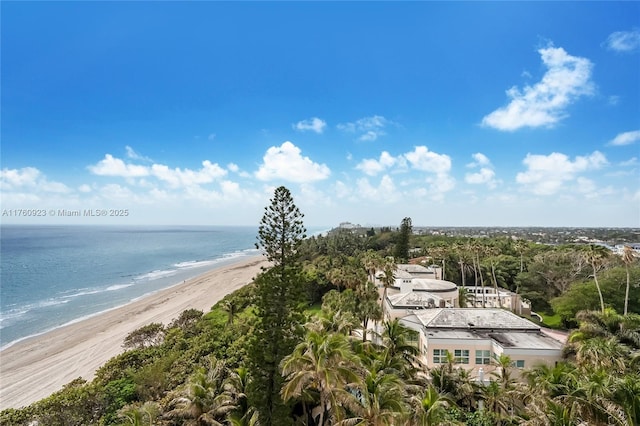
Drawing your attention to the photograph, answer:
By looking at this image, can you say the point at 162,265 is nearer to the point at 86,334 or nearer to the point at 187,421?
the point at 86,334

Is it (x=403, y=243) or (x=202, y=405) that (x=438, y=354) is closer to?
(x=202, y=405)

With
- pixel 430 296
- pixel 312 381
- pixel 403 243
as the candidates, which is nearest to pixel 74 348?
pixel 312 381

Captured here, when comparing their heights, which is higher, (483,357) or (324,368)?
(324,368)

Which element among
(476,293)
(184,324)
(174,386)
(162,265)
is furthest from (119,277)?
(476,293)

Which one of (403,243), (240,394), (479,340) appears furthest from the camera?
(403,243)

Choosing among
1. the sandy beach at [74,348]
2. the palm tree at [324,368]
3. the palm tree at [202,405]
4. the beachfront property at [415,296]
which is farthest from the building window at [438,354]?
the sandy beach at [74,348]

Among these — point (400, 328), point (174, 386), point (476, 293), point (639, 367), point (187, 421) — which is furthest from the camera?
point (476, 293)
